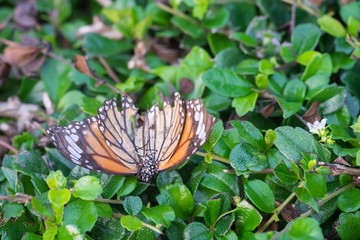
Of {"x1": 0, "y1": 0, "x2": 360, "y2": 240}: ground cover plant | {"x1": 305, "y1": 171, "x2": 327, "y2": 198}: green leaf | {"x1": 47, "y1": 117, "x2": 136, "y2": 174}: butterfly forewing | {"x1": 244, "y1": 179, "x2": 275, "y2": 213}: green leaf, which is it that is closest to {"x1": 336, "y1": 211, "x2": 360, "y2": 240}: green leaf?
{"x1": 0, "y1": 0, "x2": 360, "y2": 240}: ground cover plant

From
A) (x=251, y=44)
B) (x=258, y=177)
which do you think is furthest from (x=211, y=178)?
(x=251, y=44)

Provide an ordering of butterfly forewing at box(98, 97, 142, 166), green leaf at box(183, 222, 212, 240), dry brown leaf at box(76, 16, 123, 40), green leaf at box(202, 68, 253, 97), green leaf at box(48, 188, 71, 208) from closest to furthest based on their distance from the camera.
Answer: green leaf at box(48, 188, 71, 208) → green leaf at box(183, 222, 212, 240) → butterfly forewing at box(98, 97, 142, 166) → green leaf at box(202, 68, 253, 97) → dry brown leaf at box(76, 16, 123, 40)

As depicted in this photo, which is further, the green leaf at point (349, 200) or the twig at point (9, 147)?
the twig at point (9, 147)

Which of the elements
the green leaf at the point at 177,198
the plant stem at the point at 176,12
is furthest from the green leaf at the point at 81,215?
the plant stem at the point at 176,12

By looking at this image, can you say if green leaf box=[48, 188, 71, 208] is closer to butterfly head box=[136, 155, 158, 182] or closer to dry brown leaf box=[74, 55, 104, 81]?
butterfly head box=[136, 155, 158, 182]

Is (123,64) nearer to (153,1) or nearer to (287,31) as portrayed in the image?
(153,1)

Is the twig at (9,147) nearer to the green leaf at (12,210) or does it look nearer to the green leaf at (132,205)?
the green leaf at (12,210)

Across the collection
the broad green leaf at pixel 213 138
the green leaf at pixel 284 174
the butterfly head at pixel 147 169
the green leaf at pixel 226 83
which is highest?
the green leaf at pixel 226 83

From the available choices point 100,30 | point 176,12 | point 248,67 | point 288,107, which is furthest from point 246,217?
point 100,30
